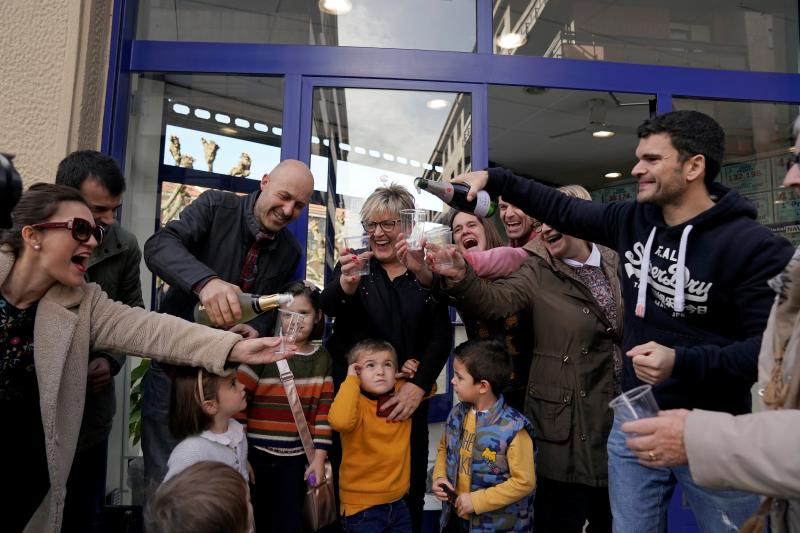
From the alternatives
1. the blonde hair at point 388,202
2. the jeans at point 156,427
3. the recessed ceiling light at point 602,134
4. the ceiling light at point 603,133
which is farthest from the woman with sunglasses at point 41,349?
the recessed ceiling light at point 602,134

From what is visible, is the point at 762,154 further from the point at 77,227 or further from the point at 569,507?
the point at 77,227

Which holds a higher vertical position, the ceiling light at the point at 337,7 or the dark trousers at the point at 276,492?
the ceiling light at the point at 337,7

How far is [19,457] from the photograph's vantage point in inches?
70.3

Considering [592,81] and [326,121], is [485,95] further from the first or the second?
[326,121]

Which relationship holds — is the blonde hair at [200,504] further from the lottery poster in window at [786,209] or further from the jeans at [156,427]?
the lottery poster in window at [786,209]

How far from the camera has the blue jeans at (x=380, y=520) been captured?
8.34ft

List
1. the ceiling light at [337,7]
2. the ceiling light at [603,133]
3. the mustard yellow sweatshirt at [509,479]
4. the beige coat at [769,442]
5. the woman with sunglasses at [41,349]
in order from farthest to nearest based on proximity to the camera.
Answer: the ceiling light at [603,133] → the ceiling light at [337,7] → the mustard yellow sweatshirt at [509,479] → the woman with sunglasses at [41,349] → the beige coat at [769,442]

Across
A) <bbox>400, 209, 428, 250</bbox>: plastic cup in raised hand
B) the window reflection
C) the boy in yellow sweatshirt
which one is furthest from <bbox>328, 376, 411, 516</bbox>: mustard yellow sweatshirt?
the window reflection

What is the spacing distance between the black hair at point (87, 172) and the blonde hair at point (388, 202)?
3.60 ft

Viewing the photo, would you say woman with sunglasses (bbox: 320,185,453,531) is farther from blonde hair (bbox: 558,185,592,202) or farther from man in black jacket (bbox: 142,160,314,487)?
blonde hair (bbox: 558,185,592,202)

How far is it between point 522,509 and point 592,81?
8.58 ft

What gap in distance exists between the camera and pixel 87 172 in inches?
94.5

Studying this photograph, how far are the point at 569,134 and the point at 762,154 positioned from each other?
3078mm

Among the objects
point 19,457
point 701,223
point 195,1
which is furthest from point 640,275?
point 195,1
